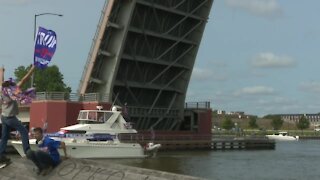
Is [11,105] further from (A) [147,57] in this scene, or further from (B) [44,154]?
(A) [147,57]

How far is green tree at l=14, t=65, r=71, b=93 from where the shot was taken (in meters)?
70.9

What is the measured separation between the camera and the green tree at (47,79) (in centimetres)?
7088

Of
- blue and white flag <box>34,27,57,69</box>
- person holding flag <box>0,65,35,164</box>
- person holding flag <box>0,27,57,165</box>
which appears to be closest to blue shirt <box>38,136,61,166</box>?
person holding flag <box>0,27,57,165</box>

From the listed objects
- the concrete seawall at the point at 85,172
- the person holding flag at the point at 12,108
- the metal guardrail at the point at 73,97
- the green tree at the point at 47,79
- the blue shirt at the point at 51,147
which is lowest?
the concrete seawall at the point at 85,172

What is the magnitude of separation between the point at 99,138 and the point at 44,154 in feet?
82.2

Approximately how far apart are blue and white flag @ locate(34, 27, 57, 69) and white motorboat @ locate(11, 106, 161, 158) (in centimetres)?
1528

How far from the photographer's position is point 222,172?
28141 millimetres

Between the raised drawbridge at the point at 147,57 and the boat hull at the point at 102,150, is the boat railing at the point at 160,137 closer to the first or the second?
the raised drawbridge at the point at 147,57

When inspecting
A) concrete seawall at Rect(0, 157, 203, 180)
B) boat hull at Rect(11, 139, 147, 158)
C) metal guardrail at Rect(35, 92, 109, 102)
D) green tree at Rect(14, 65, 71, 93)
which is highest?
green tree at Rect(14, 65, 71, 93)

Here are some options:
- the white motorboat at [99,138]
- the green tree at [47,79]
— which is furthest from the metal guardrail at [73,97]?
the green tree at [47,79]

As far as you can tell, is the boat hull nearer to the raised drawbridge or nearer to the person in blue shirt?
the raised drawbridge

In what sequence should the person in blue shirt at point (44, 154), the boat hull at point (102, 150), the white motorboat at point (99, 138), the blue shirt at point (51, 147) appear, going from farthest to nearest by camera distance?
the white motorboat at point (99, 138), the boat hull at point (102, 150), the blue shirt at point (51, 147), the person in blue shirt at point (44, 154)

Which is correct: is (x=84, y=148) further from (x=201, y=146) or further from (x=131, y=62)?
(x=201, y=146)

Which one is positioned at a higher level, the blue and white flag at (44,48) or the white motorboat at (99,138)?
the blue and white flag at (44,48)
